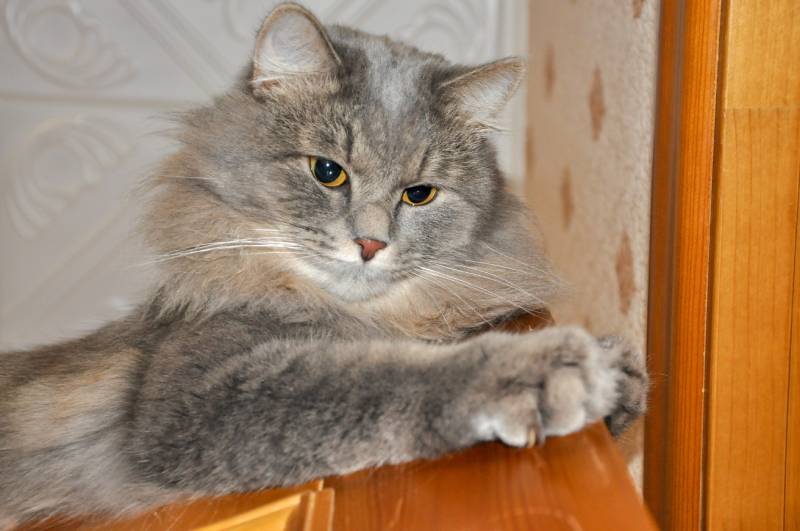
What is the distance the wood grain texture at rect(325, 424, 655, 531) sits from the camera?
66 cm

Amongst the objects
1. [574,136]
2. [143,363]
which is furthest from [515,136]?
[143,363]

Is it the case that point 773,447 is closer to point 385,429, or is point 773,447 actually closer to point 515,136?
point 385,429

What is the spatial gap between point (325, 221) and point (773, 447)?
2.64 feet

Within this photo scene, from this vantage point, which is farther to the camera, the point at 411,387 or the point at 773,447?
the point at 773,447

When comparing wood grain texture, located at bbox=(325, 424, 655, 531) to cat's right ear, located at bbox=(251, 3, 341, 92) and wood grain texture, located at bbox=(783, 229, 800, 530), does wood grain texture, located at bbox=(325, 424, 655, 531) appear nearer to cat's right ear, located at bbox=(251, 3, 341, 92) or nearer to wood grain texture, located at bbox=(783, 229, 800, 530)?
wood grain texture, located at bbox=(783, 229, 800, 530)

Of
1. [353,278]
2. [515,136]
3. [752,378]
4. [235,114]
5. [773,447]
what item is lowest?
[773,447]

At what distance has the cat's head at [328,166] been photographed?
47.9 inches

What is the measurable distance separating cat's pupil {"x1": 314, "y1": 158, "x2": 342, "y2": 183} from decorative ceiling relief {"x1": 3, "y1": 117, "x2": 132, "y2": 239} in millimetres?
1934

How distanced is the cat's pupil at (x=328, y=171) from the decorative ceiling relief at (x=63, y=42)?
1.94 metres

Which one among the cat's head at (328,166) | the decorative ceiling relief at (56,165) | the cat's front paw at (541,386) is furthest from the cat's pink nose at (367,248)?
the decorative ceiling relief at (56,165)

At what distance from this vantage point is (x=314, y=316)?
1186 millimetres

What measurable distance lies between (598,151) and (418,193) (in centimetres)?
80

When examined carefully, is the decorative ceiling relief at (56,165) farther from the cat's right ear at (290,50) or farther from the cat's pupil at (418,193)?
the cat's pupil at (418,193)

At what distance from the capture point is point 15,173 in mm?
2855
